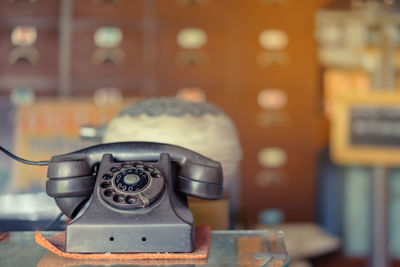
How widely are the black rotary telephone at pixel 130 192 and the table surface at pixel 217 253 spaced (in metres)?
0.02

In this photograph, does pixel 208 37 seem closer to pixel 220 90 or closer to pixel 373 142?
pixel 220 90

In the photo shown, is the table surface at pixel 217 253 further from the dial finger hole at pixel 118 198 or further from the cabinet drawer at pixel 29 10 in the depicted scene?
the cabinet drawer at pixel 29 10

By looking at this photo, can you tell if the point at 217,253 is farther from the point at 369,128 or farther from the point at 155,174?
the point at 369,128

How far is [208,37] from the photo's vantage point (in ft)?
9.69

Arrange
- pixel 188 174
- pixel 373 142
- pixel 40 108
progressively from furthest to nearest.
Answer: pixel 40 108 → pixel 373 142 → pixel 188 174

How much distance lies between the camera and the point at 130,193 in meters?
0.57

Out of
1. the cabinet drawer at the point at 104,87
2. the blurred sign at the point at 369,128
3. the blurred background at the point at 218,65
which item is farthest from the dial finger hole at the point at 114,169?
the cabinet drawer at the point at 104,87

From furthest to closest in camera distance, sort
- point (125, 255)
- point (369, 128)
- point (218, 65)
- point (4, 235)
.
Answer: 1. point (218, 65)
2. point (369, 128)
3. point (4, 235)
4. point (125, 255)

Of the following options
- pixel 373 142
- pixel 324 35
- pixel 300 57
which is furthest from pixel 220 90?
pixel 373 142

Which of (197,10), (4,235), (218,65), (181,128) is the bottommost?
(4,235)

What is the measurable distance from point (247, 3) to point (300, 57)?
44 centimetres

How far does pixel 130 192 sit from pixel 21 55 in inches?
105

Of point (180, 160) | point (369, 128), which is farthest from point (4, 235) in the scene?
point (369, 128)

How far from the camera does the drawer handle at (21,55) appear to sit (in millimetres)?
2984
